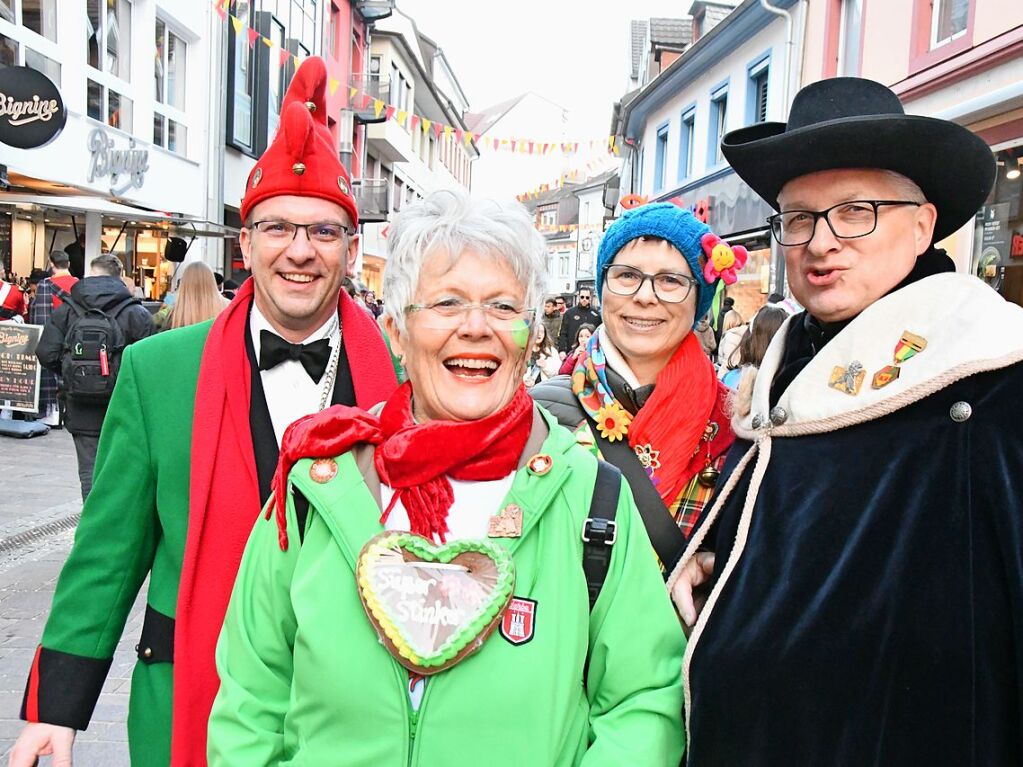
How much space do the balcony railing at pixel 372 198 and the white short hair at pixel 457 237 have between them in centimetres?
2129

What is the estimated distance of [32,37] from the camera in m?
10.5

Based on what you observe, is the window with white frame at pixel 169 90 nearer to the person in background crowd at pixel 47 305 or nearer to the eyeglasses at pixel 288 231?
the person in background crowd at pixel 47 305

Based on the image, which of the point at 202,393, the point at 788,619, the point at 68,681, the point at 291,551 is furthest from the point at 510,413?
the point at 68,681

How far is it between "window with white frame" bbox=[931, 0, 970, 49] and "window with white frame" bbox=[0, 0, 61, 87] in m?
10.1

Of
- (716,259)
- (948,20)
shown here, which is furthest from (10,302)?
(948,20)

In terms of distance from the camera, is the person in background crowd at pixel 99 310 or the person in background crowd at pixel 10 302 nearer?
the person in background crowd at pixel 99 310

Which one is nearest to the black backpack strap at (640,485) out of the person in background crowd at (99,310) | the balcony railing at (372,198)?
the person in background crowd at (99,310)

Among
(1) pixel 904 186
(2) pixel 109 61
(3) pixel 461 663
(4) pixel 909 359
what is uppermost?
(2) pixel 109 61

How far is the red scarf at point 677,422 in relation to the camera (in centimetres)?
224

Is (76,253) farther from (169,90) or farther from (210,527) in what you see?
(210,527)

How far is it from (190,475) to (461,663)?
86 cm

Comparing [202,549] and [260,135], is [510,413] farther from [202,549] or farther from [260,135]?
[260,135]

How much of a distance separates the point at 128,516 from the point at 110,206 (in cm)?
1041

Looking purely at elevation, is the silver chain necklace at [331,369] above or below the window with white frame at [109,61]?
below
